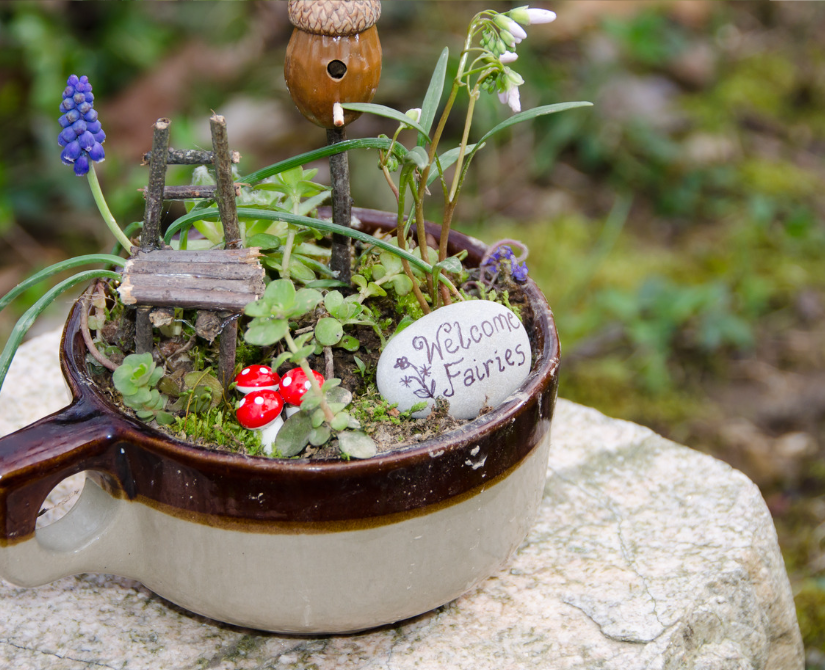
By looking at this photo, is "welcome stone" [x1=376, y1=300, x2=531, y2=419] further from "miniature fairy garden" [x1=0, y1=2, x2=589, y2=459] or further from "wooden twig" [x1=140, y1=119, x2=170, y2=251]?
"wooden twig" [x1=140, y1=119, x2=170, y2=251]

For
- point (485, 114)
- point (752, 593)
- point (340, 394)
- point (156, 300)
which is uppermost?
point (156, 300)

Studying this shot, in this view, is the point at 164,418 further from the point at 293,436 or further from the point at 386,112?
the point at 386,112

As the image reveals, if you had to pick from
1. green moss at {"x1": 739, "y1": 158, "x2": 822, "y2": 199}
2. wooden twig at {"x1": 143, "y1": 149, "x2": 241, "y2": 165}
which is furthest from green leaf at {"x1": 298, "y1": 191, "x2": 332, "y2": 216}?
green moss at {"x1": 739, "y1": 158, "x2": 822, "y2": 199}

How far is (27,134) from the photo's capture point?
2639 millimetres

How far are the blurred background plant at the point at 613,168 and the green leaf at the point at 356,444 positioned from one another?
124 centimetres

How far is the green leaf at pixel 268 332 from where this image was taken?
767mm

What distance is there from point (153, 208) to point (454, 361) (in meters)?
0.33

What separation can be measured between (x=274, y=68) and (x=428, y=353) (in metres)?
2.08

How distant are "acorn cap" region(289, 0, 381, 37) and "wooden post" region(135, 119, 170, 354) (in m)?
0.18

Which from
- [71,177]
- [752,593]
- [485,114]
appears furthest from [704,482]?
[71,177]

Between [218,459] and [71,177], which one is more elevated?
[218,459]

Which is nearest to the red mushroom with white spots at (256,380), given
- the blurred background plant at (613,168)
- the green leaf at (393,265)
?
the green leaf at (393,265)

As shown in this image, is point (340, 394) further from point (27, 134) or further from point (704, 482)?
point (27, 134)

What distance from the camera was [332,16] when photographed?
838 millimetres
